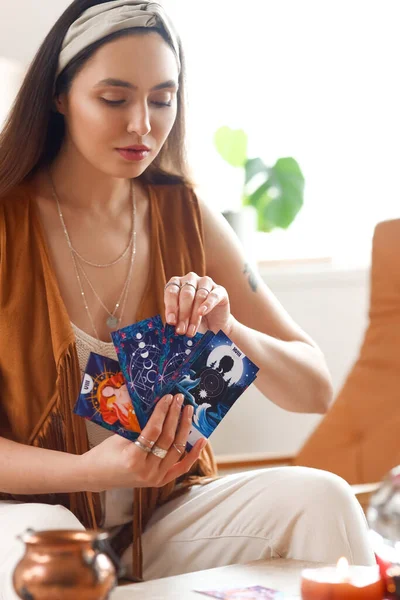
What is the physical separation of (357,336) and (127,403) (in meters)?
2.07

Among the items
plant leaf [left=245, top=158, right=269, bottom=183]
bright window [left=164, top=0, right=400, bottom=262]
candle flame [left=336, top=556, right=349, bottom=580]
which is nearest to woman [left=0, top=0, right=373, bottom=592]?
candle flame [left=336, top=556, right=349, bottom=580]

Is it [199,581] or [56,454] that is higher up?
[56,454]

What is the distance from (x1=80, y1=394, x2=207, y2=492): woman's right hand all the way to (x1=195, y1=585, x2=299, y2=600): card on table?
0.25 meters

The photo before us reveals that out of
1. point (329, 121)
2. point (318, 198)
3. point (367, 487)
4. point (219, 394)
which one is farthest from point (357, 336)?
point (219, 394)

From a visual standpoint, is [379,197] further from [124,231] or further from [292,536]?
[292,536]

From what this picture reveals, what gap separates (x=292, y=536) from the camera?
1585 mm

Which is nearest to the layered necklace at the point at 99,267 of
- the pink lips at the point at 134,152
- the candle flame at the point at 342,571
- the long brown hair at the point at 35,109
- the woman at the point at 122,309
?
the woman at the point at 122,309

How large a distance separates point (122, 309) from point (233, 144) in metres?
1.54

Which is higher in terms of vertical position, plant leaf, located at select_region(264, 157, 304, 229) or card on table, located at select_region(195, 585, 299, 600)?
plant leaf, located at select_region(264, 157, 304, 229)

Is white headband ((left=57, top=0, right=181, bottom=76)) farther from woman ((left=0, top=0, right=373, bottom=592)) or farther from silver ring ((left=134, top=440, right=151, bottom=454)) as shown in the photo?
silver ring ((left=134, top=440, right=151, bottom=454))

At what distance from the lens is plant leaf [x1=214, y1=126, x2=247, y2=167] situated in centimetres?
328

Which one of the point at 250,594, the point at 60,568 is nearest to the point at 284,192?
the point at 250,594

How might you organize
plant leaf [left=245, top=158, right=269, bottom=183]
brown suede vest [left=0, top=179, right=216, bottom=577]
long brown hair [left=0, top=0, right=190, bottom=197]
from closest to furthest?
brown suede vest [left=0, top=179, right=216, bottom=577], long brown hair [left=0, top=0, right=190, bottom=197], plant leaf [left=245, top=158, right=269, bottom=183]

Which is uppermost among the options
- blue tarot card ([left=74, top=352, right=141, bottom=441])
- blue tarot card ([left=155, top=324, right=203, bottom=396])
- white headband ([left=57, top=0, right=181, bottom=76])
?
white headband ([left=57, top=0, right=181, bottom=76])
